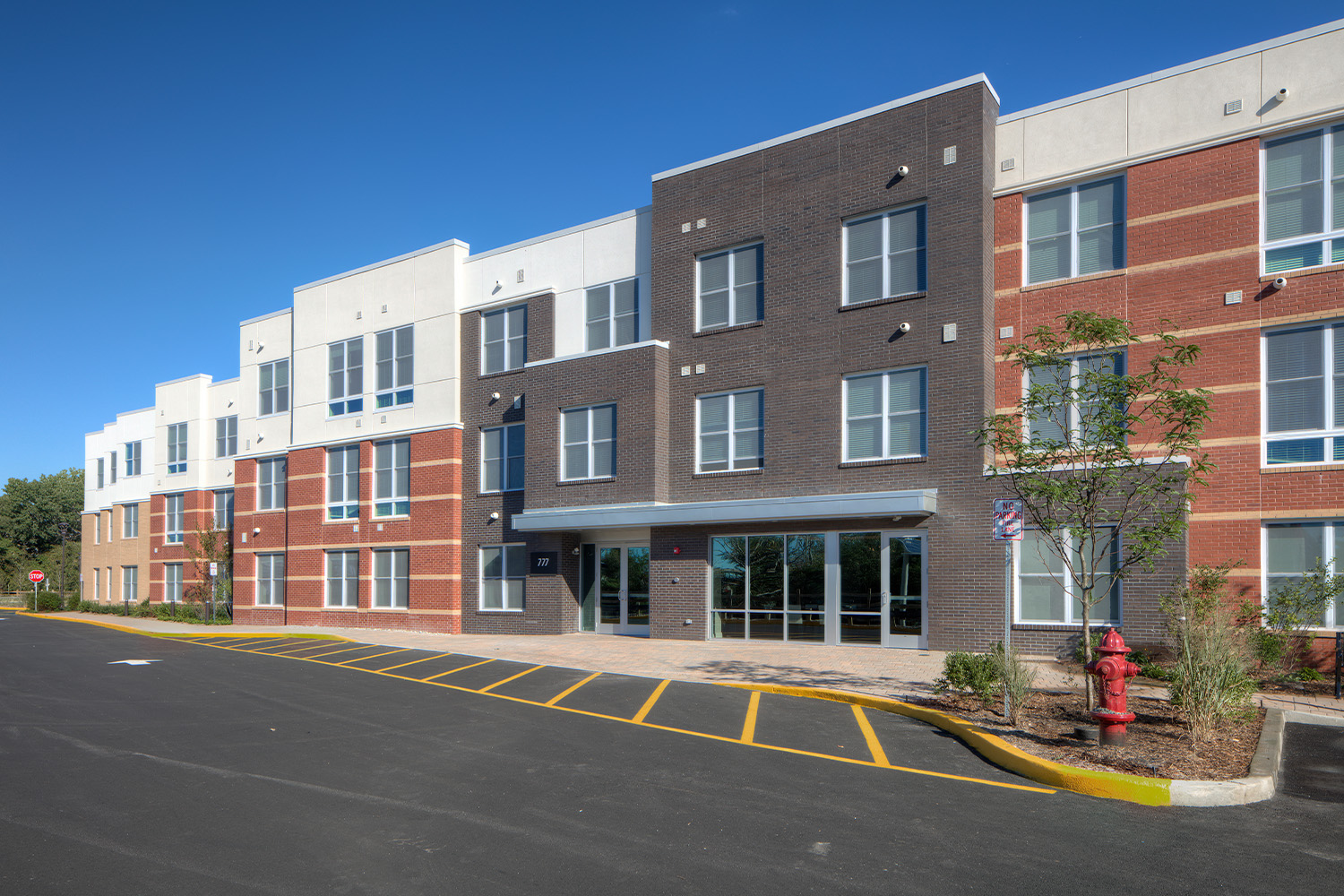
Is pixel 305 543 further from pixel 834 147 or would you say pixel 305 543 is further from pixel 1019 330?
pixel 1019 330

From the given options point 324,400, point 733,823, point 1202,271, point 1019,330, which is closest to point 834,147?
point 1019,330

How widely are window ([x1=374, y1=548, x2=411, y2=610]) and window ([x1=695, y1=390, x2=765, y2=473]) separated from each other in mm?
10765

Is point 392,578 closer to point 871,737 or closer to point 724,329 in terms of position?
point 724,329

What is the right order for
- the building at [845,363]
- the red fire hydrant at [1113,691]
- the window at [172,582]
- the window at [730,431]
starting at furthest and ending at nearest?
the window at [172,582] → the window at [730,431] → the building at [845,363] → the red fire hydrant at [1113,691]

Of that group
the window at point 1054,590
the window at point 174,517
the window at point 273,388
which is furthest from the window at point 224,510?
the window at point 1054,590

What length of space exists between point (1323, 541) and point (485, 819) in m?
15.1

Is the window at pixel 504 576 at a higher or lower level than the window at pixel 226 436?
lower

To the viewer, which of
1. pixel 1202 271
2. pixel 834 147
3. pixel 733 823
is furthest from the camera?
pixel 834 147

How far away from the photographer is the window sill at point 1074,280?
17597 mm

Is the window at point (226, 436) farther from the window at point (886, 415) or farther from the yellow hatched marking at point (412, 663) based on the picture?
the window at point (886, 415)

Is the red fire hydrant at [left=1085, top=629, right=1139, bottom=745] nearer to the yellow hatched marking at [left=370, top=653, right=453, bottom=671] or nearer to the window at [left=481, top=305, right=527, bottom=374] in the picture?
the yellow hatched marking at [left=370, top=653, right=453, bottom=671]

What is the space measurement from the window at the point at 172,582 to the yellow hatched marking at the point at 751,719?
111 ft

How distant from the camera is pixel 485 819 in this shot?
720cm

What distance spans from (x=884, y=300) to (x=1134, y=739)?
1141 cm
